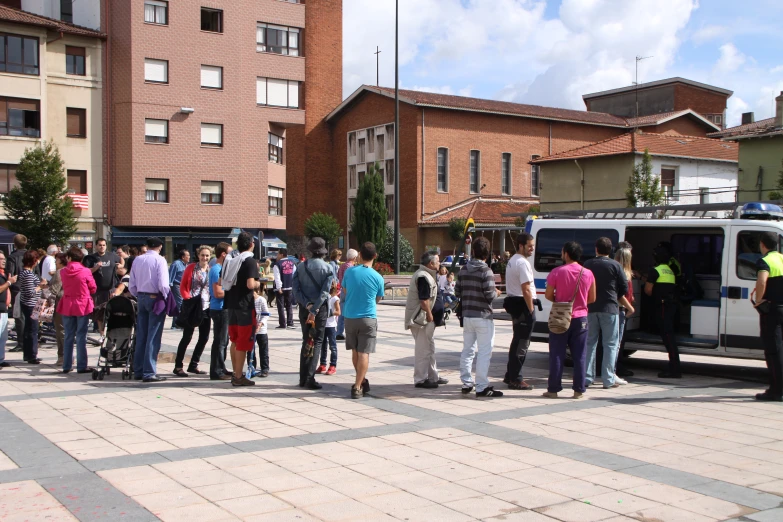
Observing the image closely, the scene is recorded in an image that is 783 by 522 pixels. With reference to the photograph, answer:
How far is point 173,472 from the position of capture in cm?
610

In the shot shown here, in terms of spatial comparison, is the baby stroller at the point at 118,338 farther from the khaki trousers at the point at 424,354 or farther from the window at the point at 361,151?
the window at the point at 361,151

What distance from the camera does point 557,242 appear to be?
1205 centimetres

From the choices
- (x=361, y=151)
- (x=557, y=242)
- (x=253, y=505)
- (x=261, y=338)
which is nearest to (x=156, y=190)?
(x=361, y=151)

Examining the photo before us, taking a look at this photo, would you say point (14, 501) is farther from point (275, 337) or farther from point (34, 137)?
point (34, 137)

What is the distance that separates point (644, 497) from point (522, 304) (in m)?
4.37

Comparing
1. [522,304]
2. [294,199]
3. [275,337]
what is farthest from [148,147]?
[522,304]

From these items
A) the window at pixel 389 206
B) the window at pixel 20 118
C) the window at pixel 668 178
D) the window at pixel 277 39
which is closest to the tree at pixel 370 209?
the window at pixel 389 206

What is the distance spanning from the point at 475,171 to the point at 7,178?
3174cm

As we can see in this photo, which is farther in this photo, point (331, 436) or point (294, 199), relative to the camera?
point (294, 199)

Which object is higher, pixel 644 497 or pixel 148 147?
pixel 148 147

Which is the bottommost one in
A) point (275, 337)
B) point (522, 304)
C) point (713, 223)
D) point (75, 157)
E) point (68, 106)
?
point (275, 337)

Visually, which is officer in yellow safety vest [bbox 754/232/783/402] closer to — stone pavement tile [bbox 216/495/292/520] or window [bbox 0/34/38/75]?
stone pavement tile [bbox 216/495/292/520]

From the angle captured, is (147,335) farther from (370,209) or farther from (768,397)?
(370,209)

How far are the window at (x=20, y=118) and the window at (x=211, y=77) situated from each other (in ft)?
26.3
